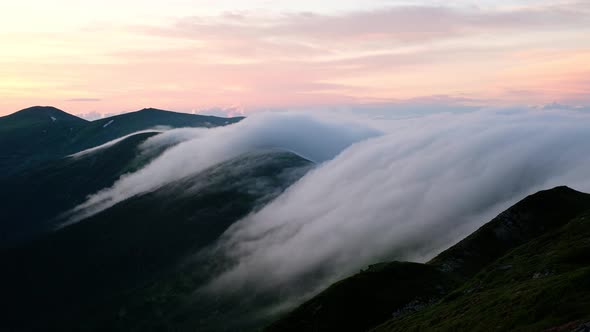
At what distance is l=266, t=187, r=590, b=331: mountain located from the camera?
226ft

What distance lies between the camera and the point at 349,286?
132 meters

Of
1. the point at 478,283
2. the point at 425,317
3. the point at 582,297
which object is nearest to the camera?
the point at 582,297

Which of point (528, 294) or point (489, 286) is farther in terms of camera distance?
point (489, 286)

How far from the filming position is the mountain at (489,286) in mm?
68750

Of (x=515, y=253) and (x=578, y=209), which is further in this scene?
(x=578, y=209)

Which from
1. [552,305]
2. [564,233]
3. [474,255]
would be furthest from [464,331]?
[474,255]

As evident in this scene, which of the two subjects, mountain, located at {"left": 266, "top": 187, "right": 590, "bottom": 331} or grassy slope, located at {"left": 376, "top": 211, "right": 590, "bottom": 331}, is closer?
grassy slope, located at {"left": 376, "top": 211, "right": 590, "bottom": 331}

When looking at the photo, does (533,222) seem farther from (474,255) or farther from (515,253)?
(515,253)

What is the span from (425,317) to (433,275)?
134ft

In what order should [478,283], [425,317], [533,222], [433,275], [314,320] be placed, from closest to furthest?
1. [425,317]
2. [478,283]
3. [314,320]
4. [433,275]
5. [533,222]

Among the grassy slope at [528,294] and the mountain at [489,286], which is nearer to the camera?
the grassy slope at [528,294]

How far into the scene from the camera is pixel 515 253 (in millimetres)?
125625

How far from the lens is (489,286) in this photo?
334 feet

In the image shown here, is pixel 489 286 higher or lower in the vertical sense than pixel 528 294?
lower
